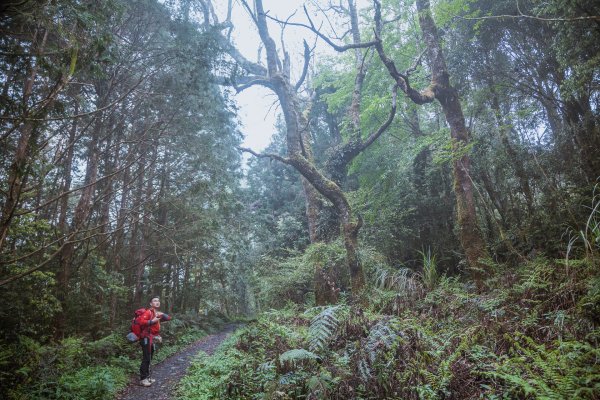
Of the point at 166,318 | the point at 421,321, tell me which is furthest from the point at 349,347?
the point at 166,318

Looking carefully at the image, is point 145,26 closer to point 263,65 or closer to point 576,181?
point 263,65

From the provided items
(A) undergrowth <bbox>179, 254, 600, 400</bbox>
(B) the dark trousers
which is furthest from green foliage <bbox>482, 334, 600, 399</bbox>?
(B) the dark trousers

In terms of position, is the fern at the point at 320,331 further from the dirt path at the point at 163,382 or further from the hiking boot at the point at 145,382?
the hiking boot at the point at 145,382

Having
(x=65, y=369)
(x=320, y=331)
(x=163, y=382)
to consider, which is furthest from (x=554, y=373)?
(x=65, y=369)

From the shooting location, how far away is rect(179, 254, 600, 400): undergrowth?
2889 mm

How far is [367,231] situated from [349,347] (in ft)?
28.2

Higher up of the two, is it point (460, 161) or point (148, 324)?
point (460, 161)

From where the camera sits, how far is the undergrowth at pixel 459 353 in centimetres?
289

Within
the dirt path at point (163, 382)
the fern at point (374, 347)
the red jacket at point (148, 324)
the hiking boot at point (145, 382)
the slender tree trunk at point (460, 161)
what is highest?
the slender tree trunk at point (460, 161)

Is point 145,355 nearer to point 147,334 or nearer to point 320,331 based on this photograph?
point 147,334

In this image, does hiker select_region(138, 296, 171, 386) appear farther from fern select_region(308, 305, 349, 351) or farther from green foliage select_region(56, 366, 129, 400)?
fern select_region(308, 305, 349, 351)

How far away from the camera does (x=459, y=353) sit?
3.53 m

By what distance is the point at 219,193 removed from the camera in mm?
12922

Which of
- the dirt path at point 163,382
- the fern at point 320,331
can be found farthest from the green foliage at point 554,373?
the dirt path at point 163,382
